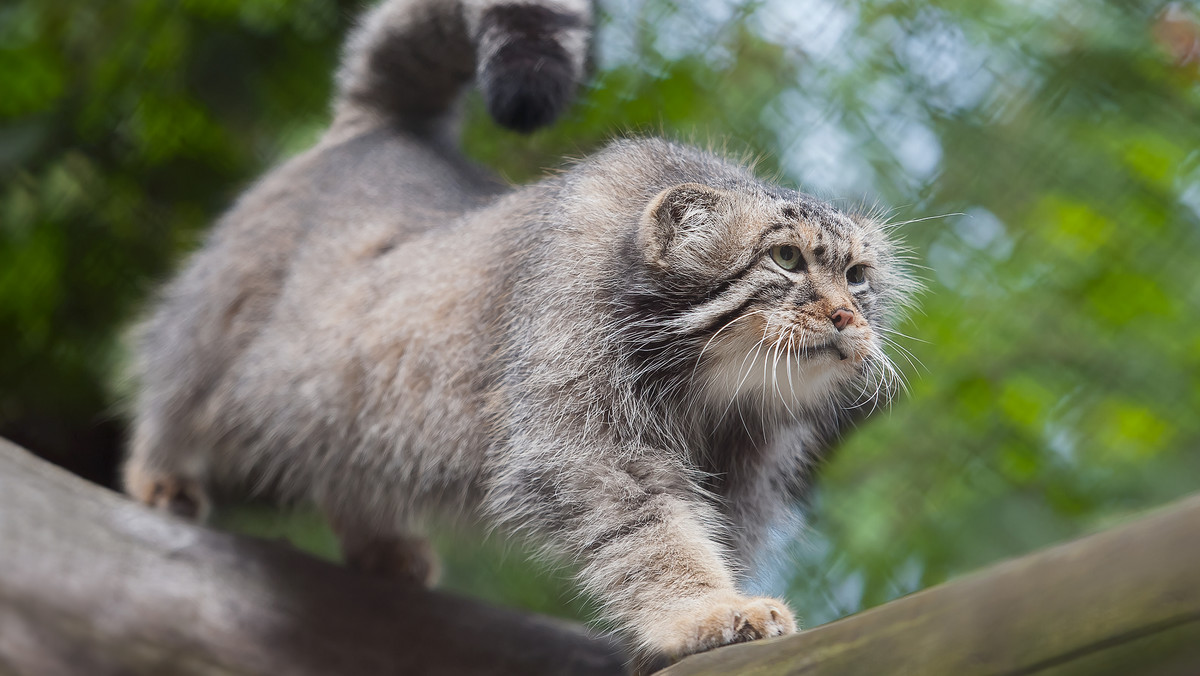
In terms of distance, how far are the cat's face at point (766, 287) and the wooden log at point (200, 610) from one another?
2.90 ft

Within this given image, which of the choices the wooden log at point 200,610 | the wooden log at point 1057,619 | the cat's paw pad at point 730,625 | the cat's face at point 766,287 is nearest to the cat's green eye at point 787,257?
the cat's face at point 766,287

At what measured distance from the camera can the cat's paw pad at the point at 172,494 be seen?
2631 mm

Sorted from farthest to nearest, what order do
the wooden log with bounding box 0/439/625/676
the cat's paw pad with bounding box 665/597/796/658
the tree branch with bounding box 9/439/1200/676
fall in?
the wooden log with bounding box 0/439/625/676
the cat's paw pad with bounding box 665/597/796/658
the tree branch with bounding box 9/439/1200/676

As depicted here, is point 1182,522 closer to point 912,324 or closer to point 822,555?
point 912,324

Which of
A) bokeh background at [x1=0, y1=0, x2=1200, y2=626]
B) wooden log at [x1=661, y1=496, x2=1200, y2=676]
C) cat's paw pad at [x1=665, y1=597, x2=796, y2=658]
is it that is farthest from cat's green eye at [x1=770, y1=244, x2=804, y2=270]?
wooden log at [x1=661, y1=496, x2=1200, y2=676]

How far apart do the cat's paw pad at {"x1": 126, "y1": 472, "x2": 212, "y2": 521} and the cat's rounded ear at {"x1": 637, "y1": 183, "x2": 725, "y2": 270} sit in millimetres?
1501

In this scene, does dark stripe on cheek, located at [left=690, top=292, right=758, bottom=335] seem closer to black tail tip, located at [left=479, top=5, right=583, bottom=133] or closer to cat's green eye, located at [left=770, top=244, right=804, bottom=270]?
cat's green eye, located at [left=770, top=244, right=804, bottom=270]

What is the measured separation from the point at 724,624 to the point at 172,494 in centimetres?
169

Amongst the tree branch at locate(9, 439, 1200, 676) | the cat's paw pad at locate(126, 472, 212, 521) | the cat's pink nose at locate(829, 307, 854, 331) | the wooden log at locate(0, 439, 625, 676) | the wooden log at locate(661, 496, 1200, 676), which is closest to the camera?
the wooden log at locate(661, 496, 1200, 676)

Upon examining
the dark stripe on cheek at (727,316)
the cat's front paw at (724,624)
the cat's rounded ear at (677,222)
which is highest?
the cat's rounded ear at (677,222)

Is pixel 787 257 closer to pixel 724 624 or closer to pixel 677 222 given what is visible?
pixel 677 222

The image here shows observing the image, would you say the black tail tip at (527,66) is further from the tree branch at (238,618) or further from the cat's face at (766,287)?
the tree branch at (238,618)

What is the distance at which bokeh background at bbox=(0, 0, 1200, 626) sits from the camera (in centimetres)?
216

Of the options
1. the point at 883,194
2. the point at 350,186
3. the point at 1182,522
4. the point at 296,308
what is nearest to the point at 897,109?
the point at 883,194
